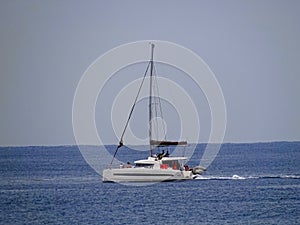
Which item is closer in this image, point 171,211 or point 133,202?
point 171,211

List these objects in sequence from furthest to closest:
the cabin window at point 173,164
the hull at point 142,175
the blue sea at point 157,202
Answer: the cabin window at point 173,164 → the hull at point 142,175 → the blue sea at point 157,202

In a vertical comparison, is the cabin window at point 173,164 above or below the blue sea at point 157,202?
above

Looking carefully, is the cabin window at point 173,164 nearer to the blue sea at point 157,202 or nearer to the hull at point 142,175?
the hull at point 142,175

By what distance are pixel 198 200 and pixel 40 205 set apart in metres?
12.2

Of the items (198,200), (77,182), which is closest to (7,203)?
(198,200)

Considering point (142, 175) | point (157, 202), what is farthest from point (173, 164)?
point (157, 202)

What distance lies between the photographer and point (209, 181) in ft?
311

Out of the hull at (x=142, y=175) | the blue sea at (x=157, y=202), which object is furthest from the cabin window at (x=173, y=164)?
the blue sea at (x=157, y=202)

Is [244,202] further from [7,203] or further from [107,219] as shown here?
[7,203]

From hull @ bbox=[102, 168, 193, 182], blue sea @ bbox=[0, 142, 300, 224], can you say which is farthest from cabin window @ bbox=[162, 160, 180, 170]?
blue sea @ bbox=[0, 142, 300, 224]

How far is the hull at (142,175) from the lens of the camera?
90.1m

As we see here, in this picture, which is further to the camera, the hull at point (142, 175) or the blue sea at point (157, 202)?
the hull at point (142, 175)

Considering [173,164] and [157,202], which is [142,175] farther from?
[157,202]

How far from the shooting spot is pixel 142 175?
9012 centimetres
